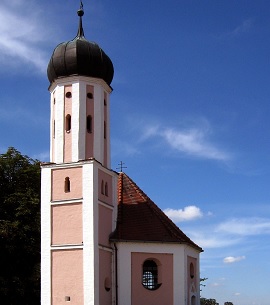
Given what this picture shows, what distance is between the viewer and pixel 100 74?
86.0 feet

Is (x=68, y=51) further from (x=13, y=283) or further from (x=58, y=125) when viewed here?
(x=13, y=283)

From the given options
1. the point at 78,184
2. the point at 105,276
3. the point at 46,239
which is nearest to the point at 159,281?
the point at 105,276

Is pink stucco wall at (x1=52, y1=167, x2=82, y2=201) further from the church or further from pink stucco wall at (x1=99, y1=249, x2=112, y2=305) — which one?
pink stucco wall at (x1=99, y1=249, x2=112, y2=305)

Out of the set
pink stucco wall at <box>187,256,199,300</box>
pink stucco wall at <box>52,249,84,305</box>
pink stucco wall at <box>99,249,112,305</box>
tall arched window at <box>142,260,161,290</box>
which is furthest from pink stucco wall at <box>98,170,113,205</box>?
pink stucco wall at <box>187,256,199,300</box>

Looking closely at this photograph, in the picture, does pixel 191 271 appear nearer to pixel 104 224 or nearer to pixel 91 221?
pixel 104 224

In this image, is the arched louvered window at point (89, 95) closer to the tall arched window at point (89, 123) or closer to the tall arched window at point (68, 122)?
the tall arched window at point (89, 123)

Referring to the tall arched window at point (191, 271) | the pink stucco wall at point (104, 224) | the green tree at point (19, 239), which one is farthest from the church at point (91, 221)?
the green tree at point (19, 239)

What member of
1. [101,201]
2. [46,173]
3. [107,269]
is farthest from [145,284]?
[46,173]

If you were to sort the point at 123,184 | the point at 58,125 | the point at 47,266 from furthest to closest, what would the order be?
the point at 123,184 → the point at 58,125 → the point at 47,266

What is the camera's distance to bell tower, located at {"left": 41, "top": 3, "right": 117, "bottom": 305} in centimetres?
2373

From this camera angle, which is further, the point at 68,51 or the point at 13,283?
the point at 13,283

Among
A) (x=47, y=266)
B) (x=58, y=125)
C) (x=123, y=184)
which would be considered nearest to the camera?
(x=47, y=266)

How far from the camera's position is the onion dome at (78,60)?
25734mm

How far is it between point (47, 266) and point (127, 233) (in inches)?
156
